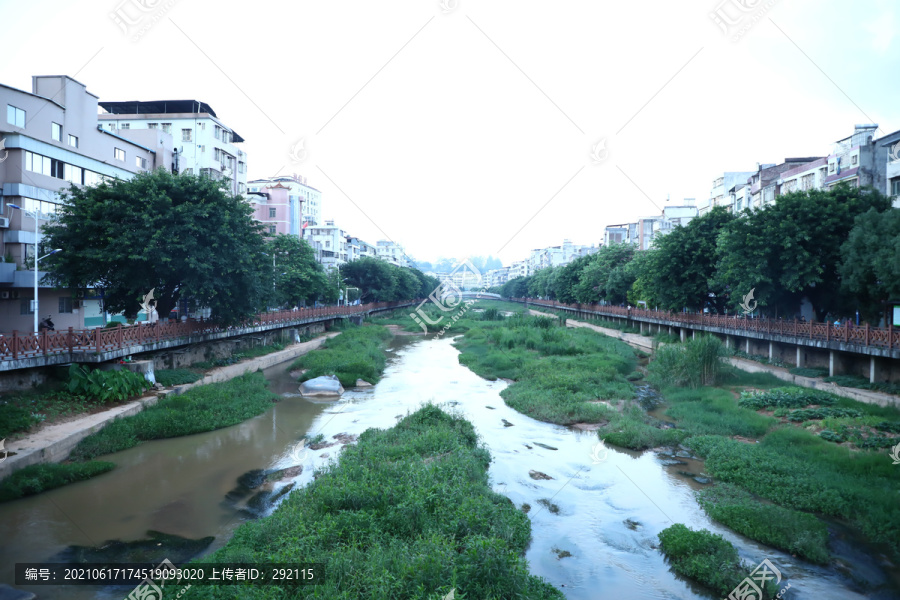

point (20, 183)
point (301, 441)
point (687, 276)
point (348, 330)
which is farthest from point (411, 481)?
point (348, 330)

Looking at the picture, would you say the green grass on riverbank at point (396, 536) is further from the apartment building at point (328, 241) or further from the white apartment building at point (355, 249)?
the white apartment building at point (355, 249)

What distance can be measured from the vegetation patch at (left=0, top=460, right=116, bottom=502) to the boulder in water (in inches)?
477

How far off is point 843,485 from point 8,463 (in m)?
19.5

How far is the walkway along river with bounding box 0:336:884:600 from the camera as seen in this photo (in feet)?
31.7

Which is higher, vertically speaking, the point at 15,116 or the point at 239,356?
the point at 15,116

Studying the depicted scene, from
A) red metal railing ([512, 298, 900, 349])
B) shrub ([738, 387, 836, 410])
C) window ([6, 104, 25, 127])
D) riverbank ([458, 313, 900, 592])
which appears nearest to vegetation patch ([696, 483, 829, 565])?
riverbank ([458, 313, 900, 592])

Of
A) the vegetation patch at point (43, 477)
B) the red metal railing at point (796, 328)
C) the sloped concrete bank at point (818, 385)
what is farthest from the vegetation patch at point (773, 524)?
the vegetation patch at point (43, 477)

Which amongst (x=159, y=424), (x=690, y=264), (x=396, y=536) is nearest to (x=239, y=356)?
(x=159, y=424)

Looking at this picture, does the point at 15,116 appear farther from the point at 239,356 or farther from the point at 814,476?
the point at 814,476

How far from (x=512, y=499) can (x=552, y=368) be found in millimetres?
17834

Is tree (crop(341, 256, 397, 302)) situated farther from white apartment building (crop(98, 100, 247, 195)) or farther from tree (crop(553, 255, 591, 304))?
tree (crop(553, 255, 591, 304))

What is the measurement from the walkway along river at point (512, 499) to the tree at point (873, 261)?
11915 mm

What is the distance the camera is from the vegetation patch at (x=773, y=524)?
1027 cm

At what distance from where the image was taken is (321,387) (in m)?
26.3
